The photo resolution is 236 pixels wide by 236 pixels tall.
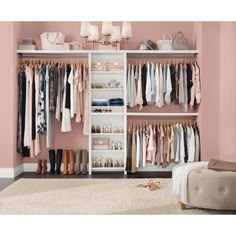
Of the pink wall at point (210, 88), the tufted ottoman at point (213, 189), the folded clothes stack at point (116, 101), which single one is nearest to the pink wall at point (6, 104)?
the folded clothes stack at point (116, 101)

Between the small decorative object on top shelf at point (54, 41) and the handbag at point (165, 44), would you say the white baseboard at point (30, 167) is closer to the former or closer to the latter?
the small decorative object on top shelf at point (54, 41)

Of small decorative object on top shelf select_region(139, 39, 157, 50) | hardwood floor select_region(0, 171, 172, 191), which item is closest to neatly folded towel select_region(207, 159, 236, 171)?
hardwood floor select_region(0, 171, 172, 191)

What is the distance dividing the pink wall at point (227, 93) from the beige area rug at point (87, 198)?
1173 millimetres

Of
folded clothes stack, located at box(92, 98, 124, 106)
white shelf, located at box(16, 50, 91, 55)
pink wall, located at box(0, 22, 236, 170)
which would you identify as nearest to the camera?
pink wall, located at box(0, 22, 236, 170)

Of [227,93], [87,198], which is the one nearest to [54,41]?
[227,93]

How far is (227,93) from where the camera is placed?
19.7 feet

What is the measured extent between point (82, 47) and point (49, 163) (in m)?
2.13

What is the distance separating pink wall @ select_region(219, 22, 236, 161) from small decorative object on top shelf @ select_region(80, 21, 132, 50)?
1558 mm

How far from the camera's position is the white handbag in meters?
6.57

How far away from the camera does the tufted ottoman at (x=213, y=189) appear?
3512 mm

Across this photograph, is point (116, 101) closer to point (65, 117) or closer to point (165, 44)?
point (65, 117)

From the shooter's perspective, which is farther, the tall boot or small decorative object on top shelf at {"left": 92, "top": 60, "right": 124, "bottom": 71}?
small decorative object on top shelf at {"left": 92, "top": 60, "right": 124, "bottom": 71}

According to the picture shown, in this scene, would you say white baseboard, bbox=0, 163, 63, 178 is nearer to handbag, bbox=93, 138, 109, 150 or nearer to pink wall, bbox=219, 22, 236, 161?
handbag, bbox=93, 138, 109, 150
